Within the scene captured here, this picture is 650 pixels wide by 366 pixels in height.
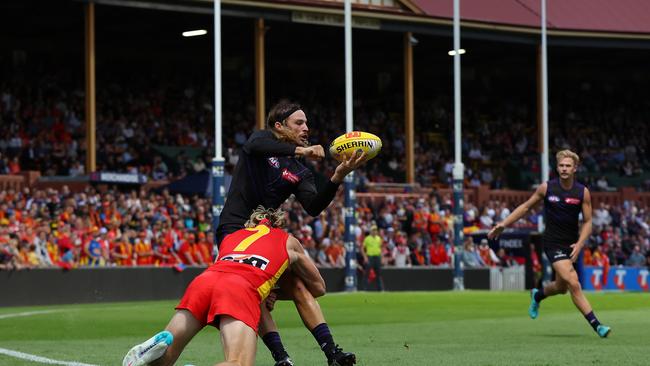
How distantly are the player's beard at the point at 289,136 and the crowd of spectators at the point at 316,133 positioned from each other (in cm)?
2659

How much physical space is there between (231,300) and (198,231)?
79.9 feet

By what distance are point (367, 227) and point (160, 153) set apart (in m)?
7.82

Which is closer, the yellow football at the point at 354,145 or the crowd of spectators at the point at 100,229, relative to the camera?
the yellow football at the point at 354,145

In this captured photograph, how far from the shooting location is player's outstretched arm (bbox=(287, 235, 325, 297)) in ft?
31.8

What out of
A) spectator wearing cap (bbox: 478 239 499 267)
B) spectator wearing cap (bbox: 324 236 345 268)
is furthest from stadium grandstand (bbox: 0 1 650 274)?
spectator wearing cap (bbox: 478 239 499 267)

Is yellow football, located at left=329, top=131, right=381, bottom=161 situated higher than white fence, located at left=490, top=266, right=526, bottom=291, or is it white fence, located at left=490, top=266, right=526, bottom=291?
yellow football, located at left=329, top=131, right=381, bottom=161

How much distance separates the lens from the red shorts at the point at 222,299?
28.6ft

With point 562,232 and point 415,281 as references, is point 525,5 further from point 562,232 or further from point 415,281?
point 562,232

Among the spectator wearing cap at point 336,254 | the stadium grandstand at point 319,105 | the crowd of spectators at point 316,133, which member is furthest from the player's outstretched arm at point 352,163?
the crowd of spectators at point 316,133

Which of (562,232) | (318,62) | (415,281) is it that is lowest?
(415,281)

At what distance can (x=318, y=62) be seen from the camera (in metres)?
54.3

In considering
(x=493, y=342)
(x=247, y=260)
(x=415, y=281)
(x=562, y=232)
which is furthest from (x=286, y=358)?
(x=415, y=281)

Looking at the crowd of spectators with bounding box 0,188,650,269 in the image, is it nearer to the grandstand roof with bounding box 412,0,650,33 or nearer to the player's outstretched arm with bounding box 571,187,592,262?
the grandstand roof with bounding box 412,0,650,33

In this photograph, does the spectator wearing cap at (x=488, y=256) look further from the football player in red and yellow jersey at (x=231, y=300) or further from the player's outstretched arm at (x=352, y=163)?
the football player in red and yellow jersey at (x=231, y=300)
